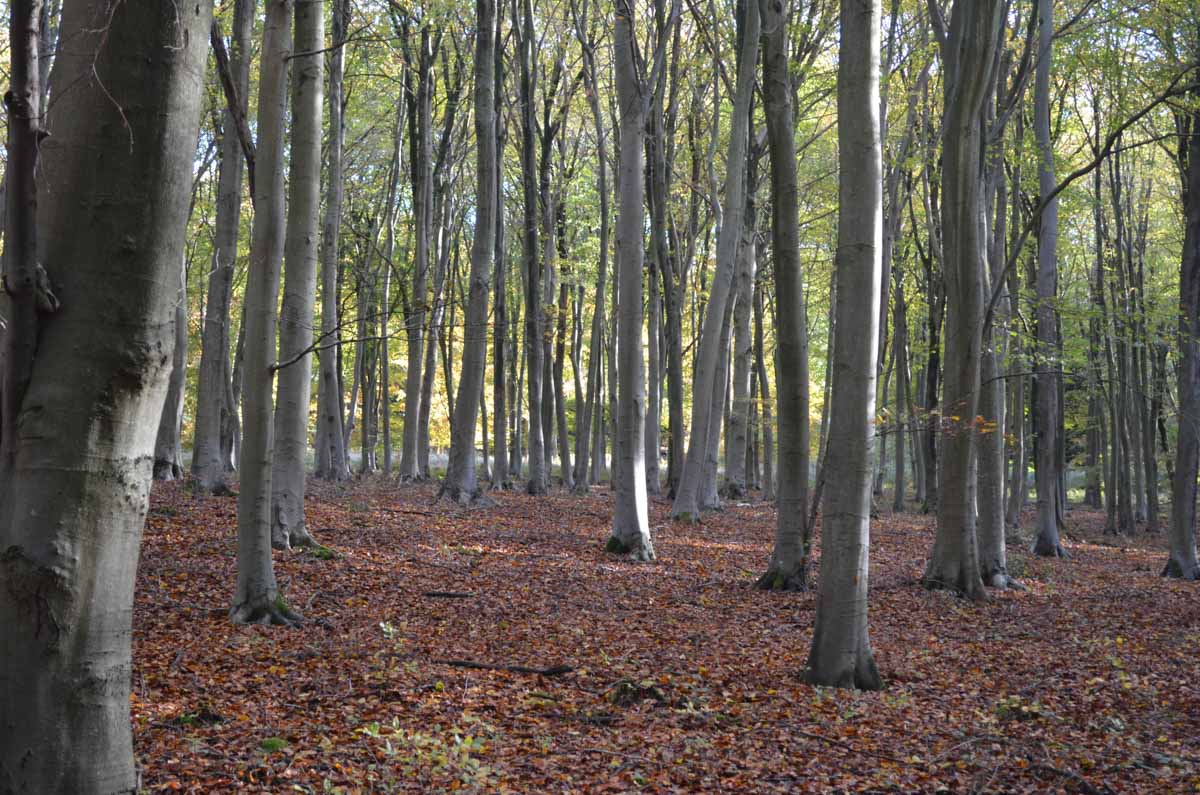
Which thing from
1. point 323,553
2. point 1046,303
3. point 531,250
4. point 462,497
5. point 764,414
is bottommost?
point 323,553

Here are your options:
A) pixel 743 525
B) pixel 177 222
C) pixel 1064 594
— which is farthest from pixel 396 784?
pixel 743 525

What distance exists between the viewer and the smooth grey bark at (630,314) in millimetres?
11539

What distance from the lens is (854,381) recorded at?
240 inches

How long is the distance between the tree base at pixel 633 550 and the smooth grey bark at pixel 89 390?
8.88 meters

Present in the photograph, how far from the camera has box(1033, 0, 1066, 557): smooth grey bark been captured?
1423 cm

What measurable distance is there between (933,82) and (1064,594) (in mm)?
11780

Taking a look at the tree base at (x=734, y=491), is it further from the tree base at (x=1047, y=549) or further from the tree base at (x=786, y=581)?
the tree base at (x=786, y=581)

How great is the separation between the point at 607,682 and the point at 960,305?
659 cm

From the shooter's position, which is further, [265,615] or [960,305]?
[960,305]

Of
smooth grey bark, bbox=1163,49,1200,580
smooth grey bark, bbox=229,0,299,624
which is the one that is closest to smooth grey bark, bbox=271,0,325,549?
smooth grey bark, bbox=229,0,299,624

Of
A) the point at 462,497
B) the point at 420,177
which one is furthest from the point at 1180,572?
the point at 420,177

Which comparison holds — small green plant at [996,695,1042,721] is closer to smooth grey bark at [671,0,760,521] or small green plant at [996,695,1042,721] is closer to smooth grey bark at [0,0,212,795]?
smooth grey bark at [0,0,212,795]

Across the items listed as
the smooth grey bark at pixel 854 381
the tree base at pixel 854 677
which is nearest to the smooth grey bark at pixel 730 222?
the smooth grey bark at pixel 854 381

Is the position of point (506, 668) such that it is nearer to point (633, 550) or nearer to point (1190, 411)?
point (633, 550)
